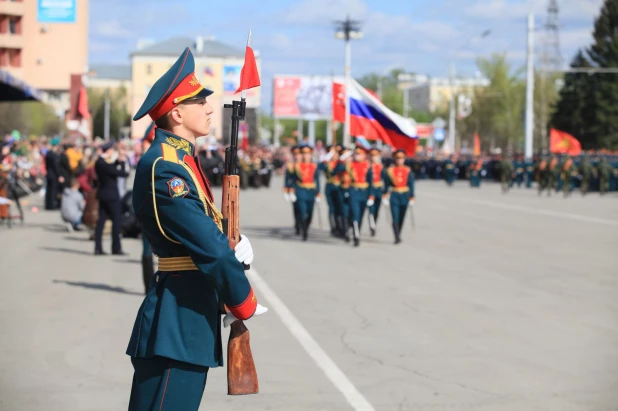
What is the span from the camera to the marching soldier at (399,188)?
21.5 metres

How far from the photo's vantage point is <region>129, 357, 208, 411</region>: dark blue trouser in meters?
4.33

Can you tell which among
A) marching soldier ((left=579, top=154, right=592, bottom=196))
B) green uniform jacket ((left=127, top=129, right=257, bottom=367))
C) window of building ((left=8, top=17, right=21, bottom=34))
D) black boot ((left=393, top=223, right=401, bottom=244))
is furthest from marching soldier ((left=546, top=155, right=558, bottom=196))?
green uniform jacket ((left=127, top=129, right=257, bottom=367))

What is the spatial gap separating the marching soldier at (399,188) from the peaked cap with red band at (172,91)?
55.6 feet

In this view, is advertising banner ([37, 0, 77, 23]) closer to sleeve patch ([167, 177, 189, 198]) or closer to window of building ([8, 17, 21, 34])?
window of building ([8, 17, 21, 34])

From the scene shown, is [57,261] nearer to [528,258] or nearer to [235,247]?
[528,258]

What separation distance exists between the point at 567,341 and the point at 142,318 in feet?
21.0

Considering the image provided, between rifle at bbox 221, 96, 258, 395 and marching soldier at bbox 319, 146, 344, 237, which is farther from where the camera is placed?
marching soldier at bbox 319, 146, 344, 237

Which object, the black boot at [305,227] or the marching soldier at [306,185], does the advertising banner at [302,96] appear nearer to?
the marching soldier at [306,185]

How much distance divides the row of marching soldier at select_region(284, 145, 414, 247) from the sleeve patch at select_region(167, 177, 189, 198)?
16.5m

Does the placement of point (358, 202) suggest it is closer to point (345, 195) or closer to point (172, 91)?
point (345, 195)

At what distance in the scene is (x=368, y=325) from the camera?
1104 cm

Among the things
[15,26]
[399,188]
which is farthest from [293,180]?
[15,26]

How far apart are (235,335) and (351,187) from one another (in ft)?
56.3

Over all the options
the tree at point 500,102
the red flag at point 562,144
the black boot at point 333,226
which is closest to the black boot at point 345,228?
the black boot at point 333,226
